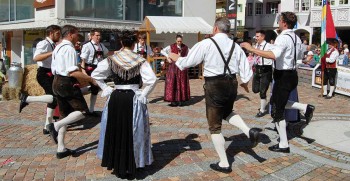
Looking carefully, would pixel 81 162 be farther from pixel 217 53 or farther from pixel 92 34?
pixel 92 34

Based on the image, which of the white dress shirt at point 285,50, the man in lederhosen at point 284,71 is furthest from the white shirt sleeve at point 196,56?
the man in lederhosen at point 284,71

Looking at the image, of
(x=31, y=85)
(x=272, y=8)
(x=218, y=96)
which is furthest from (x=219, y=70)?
(x=272, y=8)

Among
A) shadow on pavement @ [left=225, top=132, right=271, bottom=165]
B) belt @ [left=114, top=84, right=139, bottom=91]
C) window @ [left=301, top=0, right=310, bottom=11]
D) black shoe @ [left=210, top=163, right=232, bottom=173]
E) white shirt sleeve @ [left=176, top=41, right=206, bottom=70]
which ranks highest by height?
window @ [left=301, top=0, right=310, bottom=11]

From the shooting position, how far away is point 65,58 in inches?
197

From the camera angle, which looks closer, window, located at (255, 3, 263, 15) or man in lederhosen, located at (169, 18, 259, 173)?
man in lederhosen, located at (169, 18, 259, 173)

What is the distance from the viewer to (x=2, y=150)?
554 centimetres

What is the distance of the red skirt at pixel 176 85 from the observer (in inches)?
362

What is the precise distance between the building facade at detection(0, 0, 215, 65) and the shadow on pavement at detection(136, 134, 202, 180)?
1145 centimetres

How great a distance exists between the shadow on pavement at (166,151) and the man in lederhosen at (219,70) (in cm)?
77

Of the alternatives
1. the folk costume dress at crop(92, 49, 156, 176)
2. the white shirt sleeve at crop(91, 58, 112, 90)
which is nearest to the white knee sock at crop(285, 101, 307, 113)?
the folk costume dress at crop(92, 49, 156, 176)

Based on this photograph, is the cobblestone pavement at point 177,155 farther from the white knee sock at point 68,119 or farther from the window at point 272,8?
the window at point 272,8

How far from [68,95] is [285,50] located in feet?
10.4

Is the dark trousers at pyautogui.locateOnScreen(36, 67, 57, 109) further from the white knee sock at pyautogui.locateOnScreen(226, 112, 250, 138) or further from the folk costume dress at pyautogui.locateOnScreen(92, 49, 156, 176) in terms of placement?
the white knee sock at pyautogui.locateOnScreen(226, 112, 250, 138)

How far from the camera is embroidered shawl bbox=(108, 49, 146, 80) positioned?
4320 mm
